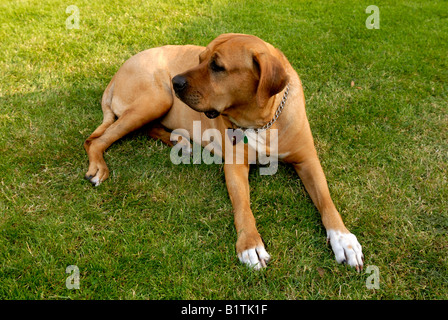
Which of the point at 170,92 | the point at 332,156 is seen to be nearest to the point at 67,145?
the point at 170,92

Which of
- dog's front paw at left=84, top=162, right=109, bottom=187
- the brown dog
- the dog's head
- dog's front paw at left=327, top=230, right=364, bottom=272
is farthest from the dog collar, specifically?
dog's front paw at left=84, top=162, right=109, bottom=187

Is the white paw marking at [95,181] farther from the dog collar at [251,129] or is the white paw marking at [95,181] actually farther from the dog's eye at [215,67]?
the dog's eye at [215,67]

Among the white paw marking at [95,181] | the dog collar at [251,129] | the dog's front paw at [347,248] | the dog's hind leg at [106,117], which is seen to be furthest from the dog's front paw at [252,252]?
the dog's hind leg at [106,117]

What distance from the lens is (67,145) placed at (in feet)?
11.1

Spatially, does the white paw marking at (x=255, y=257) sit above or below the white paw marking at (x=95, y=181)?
below

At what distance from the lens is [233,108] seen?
8.74ft

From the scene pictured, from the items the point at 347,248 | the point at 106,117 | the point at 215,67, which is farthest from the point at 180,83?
the point at 347,248

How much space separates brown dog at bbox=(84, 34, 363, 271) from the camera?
2430 millimetres

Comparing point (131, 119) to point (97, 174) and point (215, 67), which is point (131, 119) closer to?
point (97, 174)

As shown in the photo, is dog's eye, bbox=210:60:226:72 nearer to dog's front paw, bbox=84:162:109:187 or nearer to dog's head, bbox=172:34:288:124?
dog's head, bbox=172:34:288:124

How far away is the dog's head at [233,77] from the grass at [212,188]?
2.53 feet

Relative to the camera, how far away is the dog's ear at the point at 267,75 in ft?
7.86
